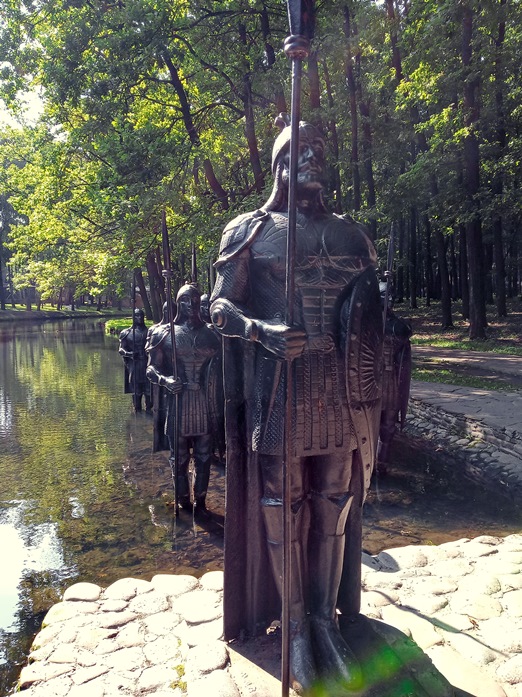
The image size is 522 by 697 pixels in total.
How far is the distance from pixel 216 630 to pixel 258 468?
1065mm

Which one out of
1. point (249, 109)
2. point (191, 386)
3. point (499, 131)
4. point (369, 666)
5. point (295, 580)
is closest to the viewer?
point (369, 666)

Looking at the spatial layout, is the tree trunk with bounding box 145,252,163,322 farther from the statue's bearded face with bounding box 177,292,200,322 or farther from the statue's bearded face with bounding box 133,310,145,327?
the statue's bearded face with bounding box 177,292,200,322

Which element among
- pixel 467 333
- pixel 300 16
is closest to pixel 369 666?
pixel 300 16

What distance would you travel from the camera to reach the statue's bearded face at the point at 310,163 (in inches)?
98.4

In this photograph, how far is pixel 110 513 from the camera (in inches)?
237

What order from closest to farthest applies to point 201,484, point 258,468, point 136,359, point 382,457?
point 258,468, point 201,484, point 382,457, point 136,359

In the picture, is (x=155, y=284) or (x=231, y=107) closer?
(x=231, y=107)

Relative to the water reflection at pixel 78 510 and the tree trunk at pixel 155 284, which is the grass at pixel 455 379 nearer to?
the water reflection at pixel 78 510

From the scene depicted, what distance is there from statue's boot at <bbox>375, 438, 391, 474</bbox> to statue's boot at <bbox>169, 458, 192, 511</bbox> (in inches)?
96.3

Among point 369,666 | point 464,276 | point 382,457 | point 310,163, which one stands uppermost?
point 464,276

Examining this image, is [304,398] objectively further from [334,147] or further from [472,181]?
[334,147]

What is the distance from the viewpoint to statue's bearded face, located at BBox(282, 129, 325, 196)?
98.4 inches

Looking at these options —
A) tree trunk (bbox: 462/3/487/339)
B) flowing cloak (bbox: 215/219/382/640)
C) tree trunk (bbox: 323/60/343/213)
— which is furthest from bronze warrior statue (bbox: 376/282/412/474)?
tree trunk (bbox: 323/60/343/213)

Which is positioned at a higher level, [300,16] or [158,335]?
Answer: [300,16]
